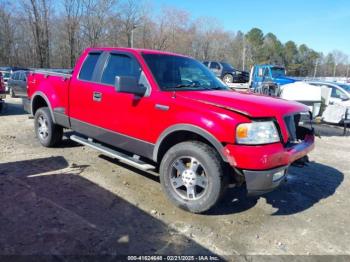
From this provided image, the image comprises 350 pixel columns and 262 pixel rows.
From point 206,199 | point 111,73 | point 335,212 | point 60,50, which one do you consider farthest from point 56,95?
point 60,50

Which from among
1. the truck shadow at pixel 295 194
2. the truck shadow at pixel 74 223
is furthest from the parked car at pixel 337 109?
the truck shadow at pixel 74 223

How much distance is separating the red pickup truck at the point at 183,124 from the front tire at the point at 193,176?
1 centimetres

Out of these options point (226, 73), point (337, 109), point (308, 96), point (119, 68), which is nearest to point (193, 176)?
point (119, 68)

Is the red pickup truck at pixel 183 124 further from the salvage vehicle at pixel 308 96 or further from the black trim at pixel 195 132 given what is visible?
the salvage vehicle at pixel 308 96

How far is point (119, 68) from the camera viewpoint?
16.3ft

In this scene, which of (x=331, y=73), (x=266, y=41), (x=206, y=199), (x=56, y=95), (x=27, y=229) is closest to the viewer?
(x=27, y=229)

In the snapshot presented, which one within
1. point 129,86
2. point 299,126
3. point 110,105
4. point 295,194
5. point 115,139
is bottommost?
point 295,194

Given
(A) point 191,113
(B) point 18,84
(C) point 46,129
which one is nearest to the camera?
(A) point 191,113

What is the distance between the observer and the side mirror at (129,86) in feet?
13.5

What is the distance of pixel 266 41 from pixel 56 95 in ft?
273

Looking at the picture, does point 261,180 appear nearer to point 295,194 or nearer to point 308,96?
point 295,194

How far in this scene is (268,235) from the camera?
363 cm

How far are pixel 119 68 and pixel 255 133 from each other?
242 centimetres

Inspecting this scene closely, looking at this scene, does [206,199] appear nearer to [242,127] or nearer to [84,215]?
[242,127]
